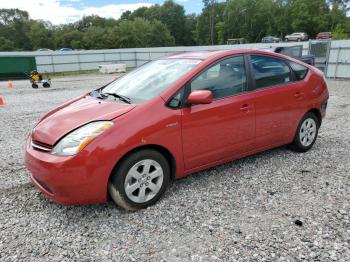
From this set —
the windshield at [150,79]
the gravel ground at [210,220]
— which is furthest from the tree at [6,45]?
the windshield at [150,79]

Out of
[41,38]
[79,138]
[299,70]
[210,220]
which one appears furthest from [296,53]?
[41,38]

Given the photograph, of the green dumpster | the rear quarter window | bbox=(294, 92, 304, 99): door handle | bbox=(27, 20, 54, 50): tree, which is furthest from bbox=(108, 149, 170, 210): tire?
bbox=(27, 20, 54, 50): tree

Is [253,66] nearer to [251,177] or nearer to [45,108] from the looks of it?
[251,177]

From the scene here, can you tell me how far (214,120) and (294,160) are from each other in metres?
1.76

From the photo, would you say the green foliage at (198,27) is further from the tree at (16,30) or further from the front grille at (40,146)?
the front grille at (40,146)

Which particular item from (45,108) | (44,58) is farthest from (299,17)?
(45,108)

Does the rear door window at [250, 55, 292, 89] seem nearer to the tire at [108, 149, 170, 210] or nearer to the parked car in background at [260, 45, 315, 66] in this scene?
the tire at [108, 149, 170, 210]

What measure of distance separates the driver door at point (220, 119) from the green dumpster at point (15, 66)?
70.4ft

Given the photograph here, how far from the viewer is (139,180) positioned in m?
3.32

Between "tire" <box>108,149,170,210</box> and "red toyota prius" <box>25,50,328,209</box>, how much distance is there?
11 millimetres

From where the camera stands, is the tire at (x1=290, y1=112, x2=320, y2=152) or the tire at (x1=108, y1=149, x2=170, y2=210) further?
the tire at (x1=290, y1=112, x2=320, y2=152)

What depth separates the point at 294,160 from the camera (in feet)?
15.7

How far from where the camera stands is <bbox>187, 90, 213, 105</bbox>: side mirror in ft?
11.3

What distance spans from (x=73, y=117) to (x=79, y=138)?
443 mm
